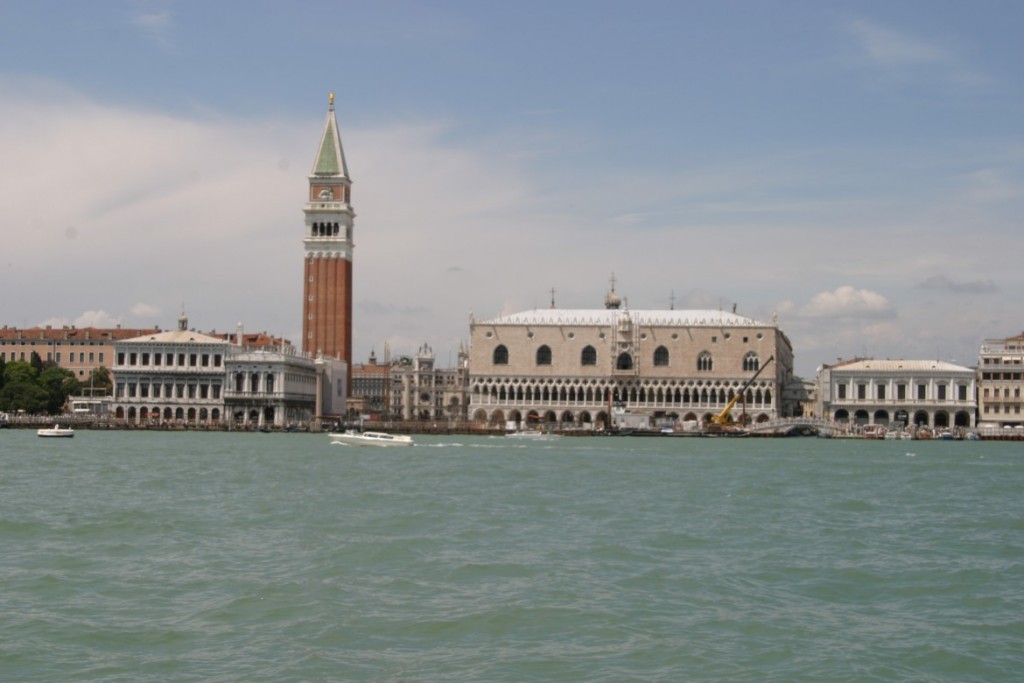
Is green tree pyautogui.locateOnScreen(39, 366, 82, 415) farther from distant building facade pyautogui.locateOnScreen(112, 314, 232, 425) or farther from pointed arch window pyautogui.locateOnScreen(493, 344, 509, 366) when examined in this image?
pointed arch window pyautogui.locateOnScreen(493, 344, 509, 366)

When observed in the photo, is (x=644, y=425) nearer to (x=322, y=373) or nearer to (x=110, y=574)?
(x=322, y=373)

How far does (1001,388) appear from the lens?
320 ft

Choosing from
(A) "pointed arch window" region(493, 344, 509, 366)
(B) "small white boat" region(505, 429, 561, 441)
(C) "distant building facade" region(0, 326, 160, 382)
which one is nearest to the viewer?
(B) "small white boat" region(505, 429, 561, 441)

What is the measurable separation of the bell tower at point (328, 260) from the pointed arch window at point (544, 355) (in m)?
15.6

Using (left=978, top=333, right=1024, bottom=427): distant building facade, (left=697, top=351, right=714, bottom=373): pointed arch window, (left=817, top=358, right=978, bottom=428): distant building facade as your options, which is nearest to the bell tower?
(left=697, top=351, right=714, bottom=373): pointed arch window

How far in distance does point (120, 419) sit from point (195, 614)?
259ft

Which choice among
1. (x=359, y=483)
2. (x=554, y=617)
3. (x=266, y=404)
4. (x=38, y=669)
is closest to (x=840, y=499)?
(x=359, y=483)

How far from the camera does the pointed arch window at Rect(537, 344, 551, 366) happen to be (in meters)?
100

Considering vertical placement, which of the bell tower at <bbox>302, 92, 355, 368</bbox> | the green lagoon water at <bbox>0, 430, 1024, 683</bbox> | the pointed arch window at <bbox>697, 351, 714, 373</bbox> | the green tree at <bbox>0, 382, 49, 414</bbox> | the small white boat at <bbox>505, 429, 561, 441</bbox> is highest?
the bell tower at <bbox>302, 92, 355, 368</bbox>

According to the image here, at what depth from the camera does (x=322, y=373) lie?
99.2 m

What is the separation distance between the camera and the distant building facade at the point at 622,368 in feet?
323

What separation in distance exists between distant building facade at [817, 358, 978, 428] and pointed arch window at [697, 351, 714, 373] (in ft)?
28.6

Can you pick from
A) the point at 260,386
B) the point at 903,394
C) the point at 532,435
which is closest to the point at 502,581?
the point at 532,435

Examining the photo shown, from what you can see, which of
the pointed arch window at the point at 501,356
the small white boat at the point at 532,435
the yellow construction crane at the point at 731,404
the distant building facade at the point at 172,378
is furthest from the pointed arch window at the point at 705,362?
the distant building facade at the point at 172,378
